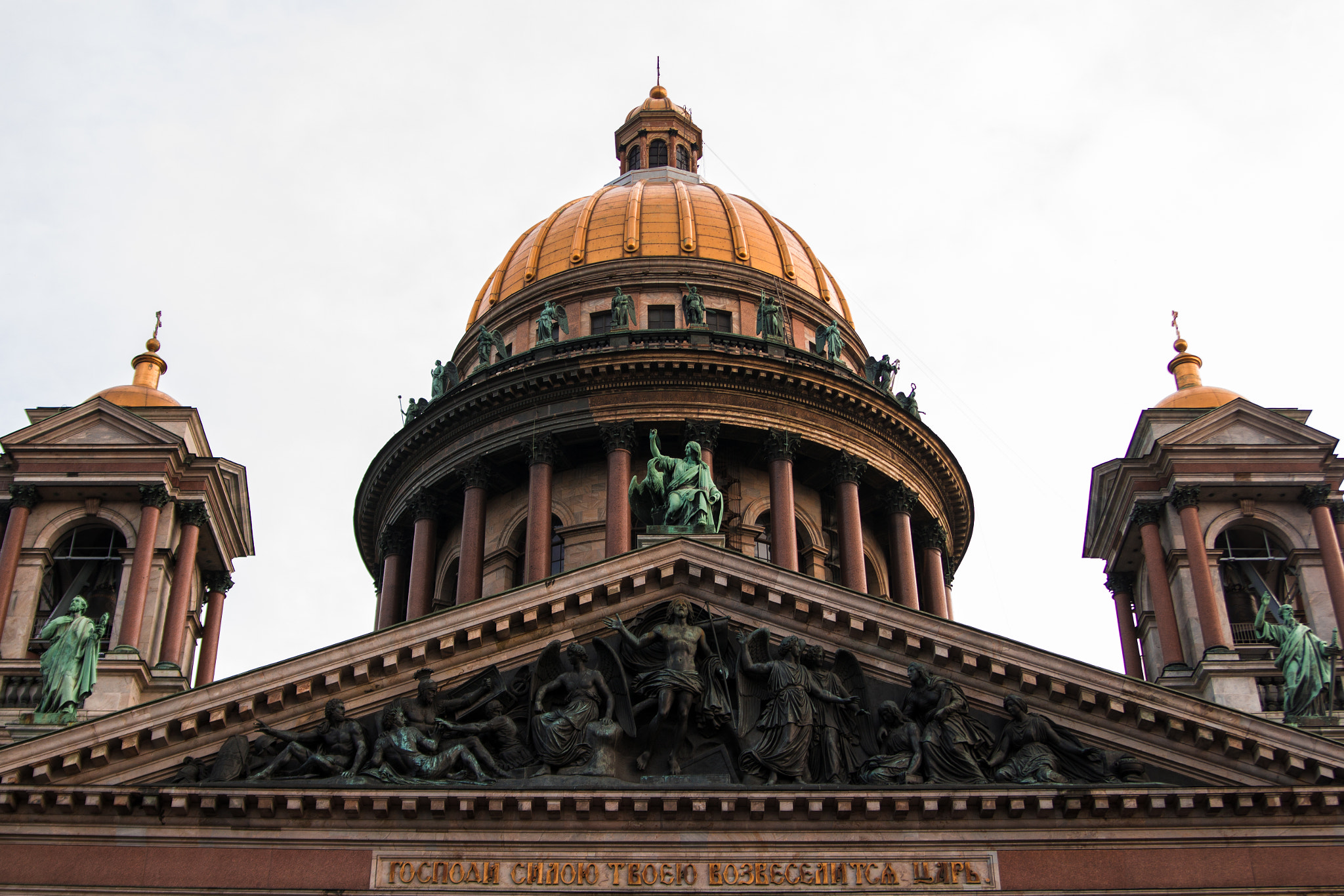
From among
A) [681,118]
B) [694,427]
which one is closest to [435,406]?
[694,427]

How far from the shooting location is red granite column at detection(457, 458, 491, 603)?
44.1 metres

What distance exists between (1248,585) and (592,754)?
16266 millimetres

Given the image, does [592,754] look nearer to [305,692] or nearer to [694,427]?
[305,692]

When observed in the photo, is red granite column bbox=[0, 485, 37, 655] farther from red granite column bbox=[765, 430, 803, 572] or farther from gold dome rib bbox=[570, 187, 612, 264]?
gold dome rib bbox=[570, 187, 612, 264]

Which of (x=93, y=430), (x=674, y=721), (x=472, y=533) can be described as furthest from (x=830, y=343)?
(x=674, y=721)

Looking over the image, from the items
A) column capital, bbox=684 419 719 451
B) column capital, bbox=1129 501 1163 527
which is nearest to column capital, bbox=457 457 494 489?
A: column capital, bbox=684 419 719 451

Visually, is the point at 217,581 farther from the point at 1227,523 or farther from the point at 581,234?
the point at 1227,523

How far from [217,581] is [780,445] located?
15198mm

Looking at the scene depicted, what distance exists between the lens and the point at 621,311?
157ft

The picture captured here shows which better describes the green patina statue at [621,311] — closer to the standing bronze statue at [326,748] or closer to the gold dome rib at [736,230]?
the gold dome rib at [736,230]

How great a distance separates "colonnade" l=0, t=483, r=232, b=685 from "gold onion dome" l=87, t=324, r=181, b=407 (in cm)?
273

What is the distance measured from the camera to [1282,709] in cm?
3073

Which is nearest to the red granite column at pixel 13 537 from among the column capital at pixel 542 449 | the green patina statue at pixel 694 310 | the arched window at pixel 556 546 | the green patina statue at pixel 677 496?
the green patina statue at pixel 677 496

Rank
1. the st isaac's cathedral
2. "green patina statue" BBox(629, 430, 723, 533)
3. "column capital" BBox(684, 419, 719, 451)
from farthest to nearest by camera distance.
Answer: "column capital" BBox(684, 419, 719, 451), "green patina statue" BBox(629, 430, 723, 533), the st isaac's cathedral
